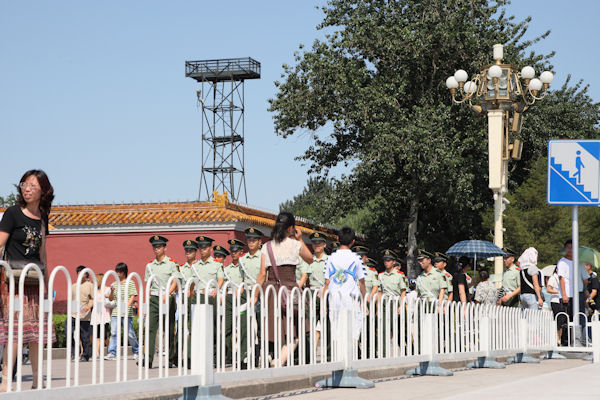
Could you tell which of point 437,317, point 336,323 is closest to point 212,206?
point 437,317

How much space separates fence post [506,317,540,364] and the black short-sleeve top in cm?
905

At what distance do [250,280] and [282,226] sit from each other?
1.98 meters

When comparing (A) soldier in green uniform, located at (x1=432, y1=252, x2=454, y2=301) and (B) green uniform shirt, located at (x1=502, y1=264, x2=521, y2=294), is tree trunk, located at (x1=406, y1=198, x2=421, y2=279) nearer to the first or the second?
(B) green uniform shirt, located at (x1=502, y1=264, x2=521, y2=294)

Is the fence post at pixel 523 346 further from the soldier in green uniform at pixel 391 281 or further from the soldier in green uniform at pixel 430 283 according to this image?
the soldier in green uniform at pixel 391 281

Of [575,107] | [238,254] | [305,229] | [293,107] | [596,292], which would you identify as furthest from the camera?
[575,107]

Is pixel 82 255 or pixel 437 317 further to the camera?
pixel 82 255

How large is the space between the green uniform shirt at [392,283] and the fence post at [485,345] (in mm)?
2456

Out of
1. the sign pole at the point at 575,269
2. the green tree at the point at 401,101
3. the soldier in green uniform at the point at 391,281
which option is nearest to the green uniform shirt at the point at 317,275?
the soldier in green uniform at the point at 391,281

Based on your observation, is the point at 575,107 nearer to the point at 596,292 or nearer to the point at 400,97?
the point at 400,97

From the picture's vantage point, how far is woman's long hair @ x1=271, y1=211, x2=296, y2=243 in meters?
10.8

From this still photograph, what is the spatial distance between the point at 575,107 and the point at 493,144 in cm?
2559

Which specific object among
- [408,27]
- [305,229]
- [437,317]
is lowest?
[437,317]

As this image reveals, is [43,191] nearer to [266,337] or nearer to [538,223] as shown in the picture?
[266,337]

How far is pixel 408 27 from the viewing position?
34156 mm
